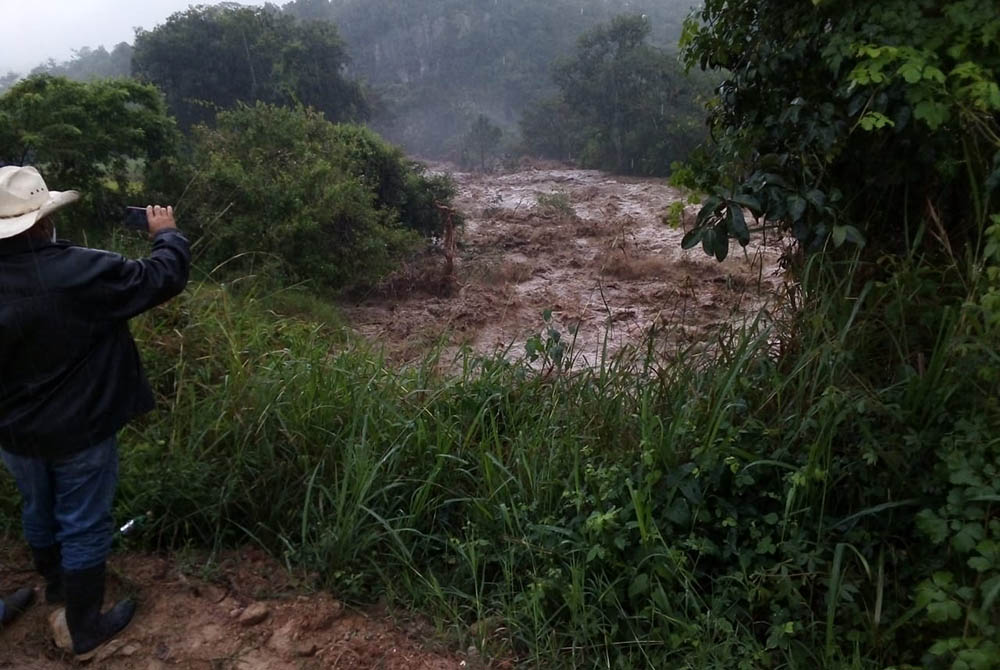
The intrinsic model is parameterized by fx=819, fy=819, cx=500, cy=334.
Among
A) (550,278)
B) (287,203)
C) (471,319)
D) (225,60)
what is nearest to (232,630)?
(287,203)

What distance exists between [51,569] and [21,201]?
1.30 m

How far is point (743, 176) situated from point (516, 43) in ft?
134

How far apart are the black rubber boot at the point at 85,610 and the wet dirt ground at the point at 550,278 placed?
2.30 m

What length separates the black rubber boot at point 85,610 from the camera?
2609mm

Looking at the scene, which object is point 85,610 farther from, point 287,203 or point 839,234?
point 287,203

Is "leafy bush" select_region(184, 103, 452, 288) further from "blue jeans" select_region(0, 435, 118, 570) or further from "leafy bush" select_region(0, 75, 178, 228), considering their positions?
"blue jeans" select_region(0, 435, 118, 570)

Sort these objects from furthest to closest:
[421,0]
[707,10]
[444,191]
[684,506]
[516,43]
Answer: [421,0]
[516,43]
[444,191]
[707,10]
[684,506]

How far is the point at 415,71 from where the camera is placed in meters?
42.2

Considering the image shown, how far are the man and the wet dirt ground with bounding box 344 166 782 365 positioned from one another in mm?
2222

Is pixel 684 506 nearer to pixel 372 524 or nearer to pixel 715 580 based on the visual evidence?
pixel 715 580

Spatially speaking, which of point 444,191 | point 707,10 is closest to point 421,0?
point 444,191

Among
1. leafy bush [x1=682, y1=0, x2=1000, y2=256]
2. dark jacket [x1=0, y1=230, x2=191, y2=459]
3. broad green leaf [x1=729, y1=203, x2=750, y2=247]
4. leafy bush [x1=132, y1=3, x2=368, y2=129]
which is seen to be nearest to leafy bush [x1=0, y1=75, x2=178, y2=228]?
dark jacket [x1=0, y1=230, x2=191, y2=459]

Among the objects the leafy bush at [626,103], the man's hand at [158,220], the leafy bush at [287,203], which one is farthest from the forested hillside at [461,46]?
the man's hand at [158,220]

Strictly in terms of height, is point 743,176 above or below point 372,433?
above
